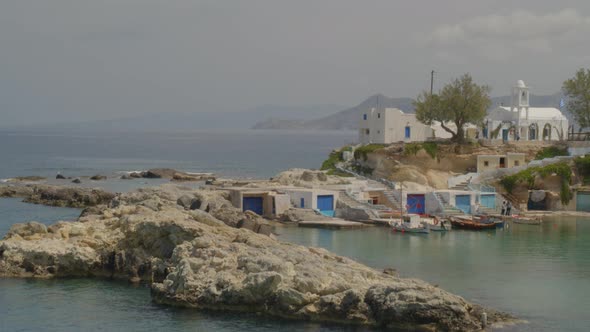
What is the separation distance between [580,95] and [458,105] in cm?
1106

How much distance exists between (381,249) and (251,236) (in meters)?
11.6

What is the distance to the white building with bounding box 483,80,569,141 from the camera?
7819 centimetres

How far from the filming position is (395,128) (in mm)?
78625

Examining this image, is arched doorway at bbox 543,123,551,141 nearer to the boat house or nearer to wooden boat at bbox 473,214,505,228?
the boat house

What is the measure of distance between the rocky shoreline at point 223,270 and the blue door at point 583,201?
34.5m

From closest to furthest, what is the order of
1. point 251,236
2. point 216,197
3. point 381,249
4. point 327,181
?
point 251,236 → point 381,249 → point 216,197 → point 327,181

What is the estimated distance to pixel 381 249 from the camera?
46.1 m

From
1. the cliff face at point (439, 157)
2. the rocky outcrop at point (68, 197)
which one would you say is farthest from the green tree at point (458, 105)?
the rocky outcrop at point (68, 197)

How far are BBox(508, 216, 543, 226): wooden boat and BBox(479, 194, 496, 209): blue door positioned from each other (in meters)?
3.27

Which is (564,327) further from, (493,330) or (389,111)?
(389,111)

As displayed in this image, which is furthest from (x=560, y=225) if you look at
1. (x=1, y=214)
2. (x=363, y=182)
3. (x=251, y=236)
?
(x=1, y=214)

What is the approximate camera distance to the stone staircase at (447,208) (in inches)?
2397

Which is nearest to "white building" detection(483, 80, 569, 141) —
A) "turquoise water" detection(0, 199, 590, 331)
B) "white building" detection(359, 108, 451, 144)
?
"white building" detection(359, 108, 451, 144)

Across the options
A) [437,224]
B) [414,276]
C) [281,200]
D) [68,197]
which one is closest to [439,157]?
[437,224]
